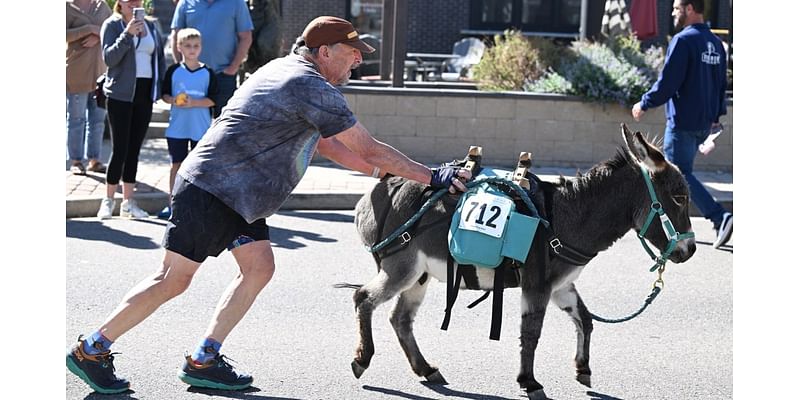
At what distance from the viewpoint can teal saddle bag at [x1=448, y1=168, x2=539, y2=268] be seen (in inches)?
203

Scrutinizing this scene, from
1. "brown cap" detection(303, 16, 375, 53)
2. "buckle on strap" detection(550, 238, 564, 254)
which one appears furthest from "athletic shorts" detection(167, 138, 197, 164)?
"buckle on strap" detection(550, 238, 564, 254)

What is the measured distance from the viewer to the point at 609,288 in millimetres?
7844

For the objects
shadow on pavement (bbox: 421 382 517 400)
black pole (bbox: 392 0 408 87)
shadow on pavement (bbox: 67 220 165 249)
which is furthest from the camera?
black pole (bbox: 392 0 408 87)

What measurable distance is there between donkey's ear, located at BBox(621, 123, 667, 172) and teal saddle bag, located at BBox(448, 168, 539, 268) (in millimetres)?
563

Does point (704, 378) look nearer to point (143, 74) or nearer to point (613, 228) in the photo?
point (613, 228)

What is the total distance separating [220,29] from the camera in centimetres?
1044

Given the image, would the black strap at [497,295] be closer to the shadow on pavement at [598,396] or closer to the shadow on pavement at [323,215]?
the shadow on pavement at [598,396]

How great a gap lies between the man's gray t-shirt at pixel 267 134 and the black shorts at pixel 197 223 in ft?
0.19

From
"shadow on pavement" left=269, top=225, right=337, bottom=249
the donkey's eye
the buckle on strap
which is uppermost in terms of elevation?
the donkey's eye

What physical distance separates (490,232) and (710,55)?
5049 mm

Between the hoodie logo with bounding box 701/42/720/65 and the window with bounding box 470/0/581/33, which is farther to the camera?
the window with bounding box 470/0/581/33

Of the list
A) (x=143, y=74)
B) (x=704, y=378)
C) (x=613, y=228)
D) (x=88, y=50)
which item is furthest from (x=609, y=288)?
(x=88, y=50)

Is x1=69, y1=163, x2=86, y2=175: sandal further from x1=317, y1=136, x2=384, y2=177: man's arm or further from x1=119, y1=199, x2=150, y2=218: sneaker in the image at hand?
x1=317, y1=136, x2=384, y2=177: man's arm

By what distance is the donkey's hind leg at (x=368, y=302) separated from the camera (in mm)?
5402
